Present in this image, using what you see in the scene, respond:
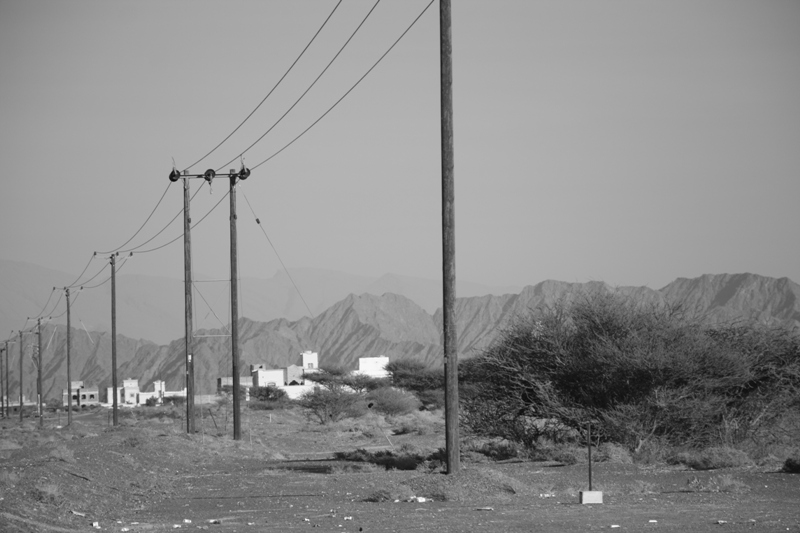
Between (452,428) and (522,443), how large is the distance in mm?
9515

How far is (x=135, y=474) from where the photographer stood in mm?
26875

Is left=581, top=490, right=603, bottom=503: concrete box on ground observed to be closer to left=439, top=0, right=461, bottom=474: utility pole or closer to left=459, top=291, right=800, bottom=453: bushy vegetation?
left=439, top=0, right=461, bottom=474: utility pole

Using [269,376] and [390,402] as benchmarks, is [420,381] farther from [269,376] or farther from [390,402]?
[269,376]

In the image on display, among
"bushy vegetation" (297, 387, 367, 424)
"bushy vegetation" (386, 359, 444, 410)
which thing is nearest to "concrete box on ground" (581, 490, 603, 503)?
"bushy vegetation" (297, 387, 367, 424)

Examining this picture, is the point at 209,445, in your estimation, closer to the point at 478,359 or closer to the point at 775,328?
the point at 478,359

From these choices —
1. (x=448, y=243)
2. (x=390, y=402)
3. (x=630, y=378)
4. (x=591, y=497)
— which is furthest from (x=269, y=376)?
(x=591, y=497)

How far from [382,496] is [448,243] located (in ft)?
16.8

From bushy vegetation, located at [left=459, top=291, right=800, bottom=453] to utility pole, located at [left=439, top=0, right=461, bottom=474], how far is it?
7.36m

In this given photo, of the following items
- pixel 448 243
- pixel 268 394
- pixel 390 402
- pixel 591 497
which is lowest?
pixel 268 394

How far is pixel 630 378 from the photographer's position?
26.9m

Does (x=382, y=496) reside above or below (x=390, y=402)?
above

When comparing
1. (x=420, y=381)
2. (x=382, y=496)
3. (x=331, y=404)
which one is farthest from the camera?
(x=420, y=381)

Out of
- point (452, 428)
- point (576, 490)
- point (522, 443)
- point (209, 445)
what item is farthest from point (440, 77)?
point (209, 445)

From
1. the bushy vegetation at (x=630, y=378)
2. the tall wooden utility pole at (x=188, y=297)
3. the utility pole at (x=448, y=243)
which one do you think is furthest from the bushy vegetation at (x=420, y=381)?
the utility pole at (x=448, y=243)
